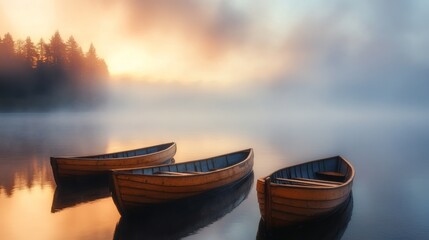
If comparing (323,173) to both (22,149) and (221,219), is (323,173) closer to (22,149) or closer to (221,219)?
(221,219)

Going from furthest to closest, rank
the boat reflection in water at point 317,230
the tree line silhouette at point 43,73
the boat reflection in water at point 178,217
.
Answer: the tree line silhouette at point 43,73
the boat reflection in water at point 178,217
the boat reflection in water at point 317,230

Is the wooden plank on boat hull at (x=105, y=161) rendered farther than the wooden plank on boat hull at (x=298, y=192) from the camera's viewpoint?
Yes

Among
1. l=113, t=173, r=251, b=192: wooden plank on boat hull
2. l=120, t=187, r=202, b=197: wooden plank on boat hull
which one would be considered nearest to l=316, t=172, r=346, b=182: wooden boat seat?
l=113, t=173, r=251, b=192: wooden plank on boat hull

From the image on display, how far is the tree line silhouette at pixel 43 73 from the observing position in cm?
13412

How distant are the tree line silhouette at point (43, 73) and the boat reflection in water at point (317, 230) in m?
144

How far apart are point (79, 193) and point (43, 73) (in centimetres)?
13637

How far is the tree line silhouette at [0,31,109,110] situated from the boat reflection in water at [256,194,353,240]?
143551mm

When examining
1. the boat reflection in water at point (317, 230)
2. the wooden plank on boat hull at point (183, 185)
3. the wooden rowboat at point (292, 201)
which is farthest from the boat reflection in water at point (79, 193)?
the wooden rowboat at point (292, 201)

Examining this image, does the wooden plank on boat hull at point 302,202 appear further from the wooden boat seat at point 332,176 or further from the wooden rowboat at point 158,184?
the wooden boat seat at point 332,176

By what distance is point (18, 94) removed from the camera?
13912 centimetres

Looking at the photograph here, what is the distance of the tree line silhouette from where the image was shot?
13412cm

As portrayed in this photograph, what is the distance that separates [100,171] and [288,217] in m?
15.7

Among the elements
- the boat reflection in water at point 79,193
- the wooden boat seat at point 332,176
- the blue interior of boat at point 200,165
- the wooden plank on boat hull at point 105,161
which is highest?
the wooden plank on boat hull at point 105,161

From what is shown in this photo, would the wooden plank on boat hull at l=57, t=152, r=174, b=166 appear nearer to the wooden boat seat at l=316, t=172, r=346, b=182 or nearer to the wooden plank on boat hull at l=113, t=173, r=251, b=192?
the wooden plank on boat hull at l=113, t=173, r=251, b=192
